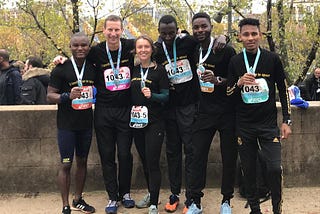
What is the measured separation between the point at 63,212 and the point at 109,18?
239cm

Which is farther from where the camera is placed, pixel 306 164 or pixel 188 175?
pixel 306 164

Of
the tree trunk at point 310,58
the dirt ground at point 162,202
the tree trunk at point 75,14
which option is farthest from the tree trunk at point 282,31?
the dirt ground at point 162,202

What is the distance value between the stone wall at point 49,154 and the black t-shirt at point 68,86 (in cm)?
96

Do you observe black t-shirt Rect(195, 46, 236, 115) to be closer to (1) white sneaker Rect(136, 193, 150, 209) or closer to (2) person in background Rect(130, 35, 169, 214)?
(2) person in background Rect(130, 35, 169, 214)

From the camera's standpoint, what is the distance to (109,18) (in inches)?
195

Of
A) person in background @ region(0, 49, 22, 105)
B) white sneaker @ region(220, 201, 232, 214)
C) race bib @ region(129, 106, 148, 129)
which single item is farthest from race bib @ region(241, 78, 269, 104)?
person in background @ region(0, 49, 22, 105)

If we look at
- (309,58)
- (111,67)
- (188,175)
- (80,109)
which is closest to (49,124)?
(80,109)

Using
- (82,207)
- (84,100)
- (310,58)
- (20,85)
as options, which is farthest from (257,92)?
(310,58)

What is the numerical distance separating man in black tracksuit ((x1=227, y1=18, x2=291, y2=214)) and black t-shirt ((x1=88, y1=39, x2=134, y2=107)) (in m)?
1.29

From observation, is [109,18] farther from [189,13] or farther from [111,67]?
[189,13]

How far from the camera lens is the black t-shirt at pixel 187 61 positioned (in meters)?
4.95

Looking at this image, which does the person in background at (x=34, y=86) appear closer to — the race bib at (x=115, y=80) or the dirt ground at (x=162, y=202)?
the dirt ground at (x=162, y=202)

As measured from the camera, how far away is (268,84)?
430cm

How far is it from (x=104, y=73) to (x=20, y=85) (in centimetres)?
277
